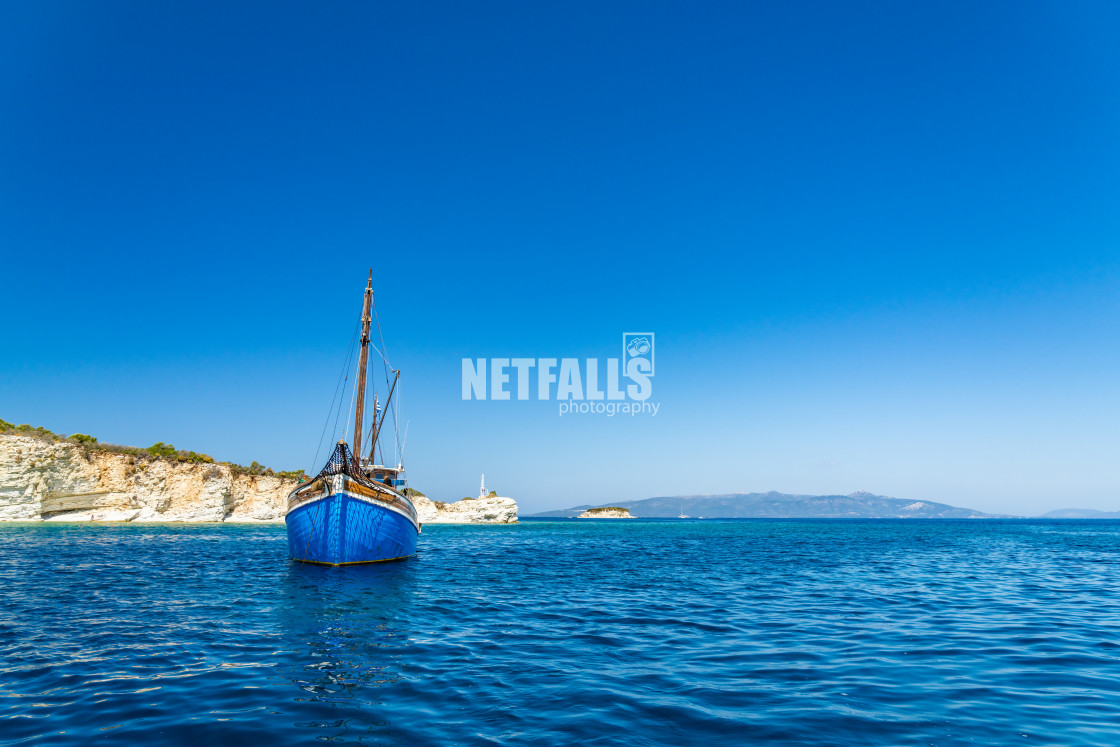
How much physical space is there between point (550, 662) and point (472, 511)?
95.0 metres

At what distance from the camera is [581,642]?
446 inches

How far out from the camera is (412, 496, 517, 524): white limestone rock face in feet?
331

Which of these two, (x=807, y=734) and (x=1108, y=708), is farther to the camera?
(x=1108, y=708)

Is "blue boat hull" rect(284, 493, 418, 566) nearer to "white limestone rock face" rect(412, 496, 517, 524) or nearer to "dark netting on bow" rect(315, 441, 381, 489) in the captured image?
"dark netting on bow" rect(315, 441, 381, 489)

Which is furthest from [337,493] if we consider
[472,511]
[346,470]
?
[472,511]

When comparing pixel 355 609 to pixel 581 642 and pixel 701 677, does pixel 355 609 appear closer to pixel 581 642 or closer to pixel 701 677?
pixel 581 642

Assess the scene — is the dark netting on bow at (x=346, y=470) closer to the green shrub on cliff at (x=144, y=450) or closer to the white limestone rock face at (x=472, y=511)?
the green shrub on cliff at (x=144, y=450)

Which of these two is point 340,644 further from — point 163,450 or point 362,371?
point 163,450

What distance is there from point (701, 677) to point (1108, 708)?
5473 millimetres

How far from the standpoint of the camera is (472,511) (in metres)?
101

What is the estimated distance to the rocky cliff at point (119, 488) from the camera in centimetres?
5291

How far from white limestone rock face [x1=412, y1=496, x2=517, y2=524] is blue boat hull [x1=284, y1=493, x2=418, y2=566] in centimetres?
7549

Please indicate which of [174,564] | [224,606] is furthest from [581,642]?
[174,564]

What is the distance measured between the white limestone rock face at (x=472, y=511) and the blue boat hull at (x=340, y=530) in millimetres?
75489
